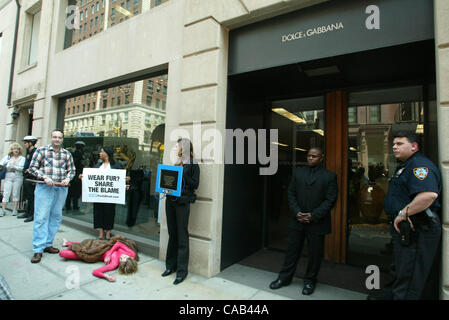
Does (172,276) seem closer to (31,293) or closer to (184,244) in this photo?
(184,244)

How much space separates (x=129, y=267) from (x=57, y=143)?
2669 mm

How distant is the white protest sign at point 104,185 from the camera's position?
5055 mm

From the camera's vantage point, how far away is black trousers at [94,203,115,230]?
17.3ft

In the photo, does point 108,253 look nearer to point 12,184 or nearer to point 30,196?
point 30,196

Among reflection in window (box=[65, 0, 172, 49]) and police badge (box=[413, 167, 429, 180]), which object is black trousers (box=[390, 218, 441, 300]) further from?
reflection in window (box=[65, 0, 172, 49])

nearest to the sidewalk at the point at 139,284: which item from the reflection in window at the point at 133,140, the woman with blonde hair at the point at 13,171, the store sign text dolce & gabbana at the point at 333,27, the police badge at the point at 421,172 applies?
the reflection in window at the point at 133,140

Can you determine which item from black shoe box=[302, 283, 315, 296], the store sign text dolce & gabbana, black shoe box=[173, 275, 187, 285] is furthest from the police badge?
black shoe box=[173, 275, 187, 285]

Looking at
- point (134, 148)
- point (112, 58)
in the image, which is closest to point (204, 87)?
point (134, 148)

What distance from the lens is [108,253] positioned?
173 inches

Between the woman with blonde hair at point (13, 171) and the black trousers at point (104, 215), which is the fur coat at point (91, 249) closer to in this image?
the black trousers at point (104, 215)

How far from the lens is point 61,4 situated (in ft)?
26.9

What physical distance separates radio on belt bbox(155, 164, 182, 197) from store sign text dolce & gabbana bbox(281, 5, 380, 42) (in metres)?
2.59

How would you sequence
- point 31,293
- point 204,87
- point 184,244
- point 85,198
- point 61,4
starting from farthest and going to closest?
point 61,4 < point 85,198 < point 204,87 < point 184,244 < point 31,293

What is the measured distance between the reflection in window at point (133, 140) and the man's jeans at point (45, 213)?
1.52 meters
